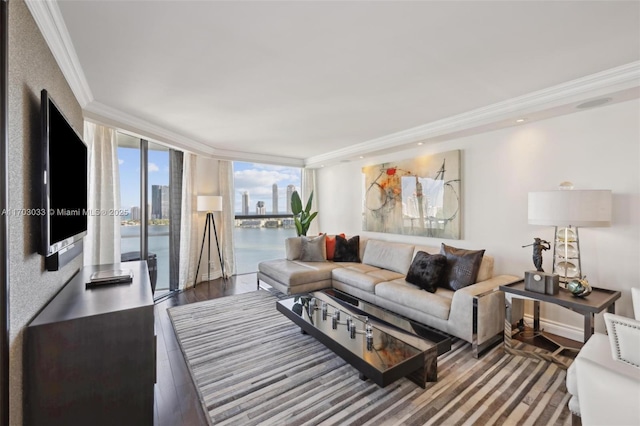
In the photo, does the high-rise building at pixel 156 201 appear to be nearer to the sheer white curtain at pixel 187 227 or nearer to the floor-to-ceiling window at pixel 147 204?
the floor-to-ceiling window at pixel 147 204

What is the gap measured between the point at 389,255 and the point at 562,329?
2.04m

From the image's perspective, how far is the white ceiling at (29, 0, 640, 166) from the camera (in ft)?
5.12

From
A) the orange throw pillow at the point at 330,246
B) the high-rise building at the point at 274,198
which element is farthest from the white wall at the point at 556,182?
the high-rise building at the point at 274,198

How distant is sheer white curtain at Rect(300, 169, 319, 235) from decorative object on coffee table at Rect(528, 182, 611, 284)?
14.2 feet

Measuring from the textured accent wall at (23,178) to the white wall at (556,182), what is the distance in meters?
4.02

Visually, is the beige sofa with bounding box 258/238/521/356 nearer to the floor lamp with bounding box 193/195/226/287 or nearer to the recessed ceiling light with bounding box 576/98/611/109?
the floor lamp with bounding box 193/195/226/287

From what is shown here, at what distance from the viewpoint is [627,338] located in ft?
4.42

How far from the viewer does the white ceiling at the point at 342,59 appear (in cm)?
156

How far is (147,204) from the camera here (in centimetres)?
412

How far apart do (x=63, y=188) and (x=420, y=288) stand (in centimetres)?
330

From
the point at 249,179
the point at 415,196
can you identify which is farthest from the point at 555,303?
the point at 249,179

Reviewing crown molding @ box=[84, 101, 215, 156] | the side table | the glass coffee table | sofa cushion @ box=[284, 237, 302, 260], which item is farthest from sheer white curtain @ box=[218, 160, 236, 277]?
the side table

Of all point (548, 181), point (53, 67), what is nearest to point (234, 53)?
point (53, 67)

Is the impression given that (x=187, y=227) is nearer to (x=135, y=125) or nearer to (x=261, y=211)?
(x=261, y=211)
